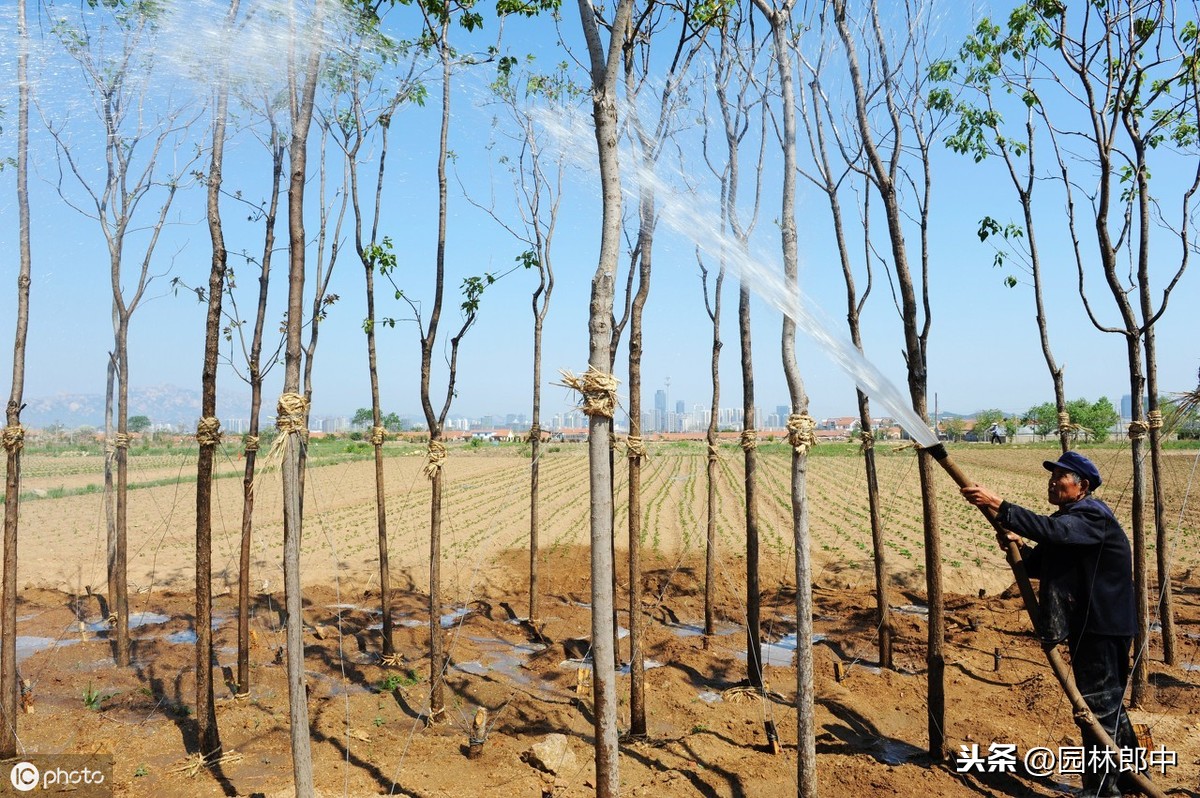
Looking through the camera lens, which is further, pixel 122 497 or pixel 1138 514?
pixel 122 497

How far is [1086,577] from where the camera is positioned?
17.6ft

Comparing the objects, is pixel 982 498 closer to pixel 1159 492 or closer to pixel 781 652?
pixel 1159 492

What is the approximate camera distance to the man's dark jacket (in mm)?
5180

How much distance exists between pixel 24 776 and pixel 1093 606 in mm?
8308

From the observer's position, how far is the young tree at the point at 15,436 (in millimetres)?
6410

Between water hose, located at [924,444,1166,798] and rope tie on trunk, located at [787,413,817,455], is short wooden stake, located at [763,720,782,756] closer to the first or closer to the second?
water hose, located at [924,444,1166,798]

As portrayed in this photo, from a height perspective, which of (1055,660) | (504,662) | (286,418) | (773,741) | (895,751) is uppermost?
(286,418)

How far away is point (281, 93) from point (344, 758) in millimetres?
5999

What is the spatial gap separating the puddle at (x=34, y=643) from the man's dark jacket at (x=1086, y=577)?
469 inches

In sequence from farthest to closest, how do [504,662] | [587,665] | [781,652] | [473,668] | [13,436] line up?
[781,652] < [504,662] < [473,668] < [587,665] < [13,436]

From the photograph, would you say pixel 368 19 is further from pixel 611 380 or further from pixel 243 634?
pixel 243 634

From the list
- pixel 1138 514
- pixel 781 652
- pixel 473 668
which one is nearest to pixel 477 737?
pixel 473 668

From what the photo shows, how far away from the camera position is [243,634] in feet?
26.3

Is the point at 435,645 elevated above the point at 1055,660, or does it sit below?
below
